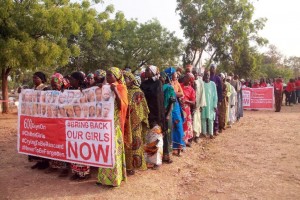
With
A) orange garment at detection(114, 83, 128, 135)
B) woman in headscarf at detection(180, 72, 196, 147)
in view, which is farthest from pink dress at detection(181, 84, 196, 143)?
orange garment at detection(114, 83, 128, 135)

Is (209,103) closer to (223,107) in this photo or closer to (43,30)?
(223,107)

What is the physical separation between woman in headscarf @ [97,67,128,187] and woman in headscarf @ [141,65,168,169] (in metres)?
0.83

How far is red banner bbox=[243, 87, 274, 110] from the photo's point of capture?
1686 cm

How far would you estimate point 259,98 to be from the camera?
17.1 m

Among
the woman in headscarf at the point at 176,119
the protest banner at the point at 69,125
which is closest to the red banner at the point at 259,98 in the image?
the woman in headscarf at the point at 176,119

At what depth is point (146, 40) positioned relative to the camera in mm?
26844

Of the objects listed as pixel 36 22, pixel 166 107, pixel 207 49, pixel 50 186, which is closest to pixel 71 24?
pixel 36 22

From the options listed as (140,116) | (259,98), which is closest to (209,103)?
(140,116)

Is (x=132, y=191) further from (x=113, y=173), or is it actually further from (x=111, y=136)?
(x=111, y=136)

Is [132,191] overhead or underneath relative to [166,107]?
underneath

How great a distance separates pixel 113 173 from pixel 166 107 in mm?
1878

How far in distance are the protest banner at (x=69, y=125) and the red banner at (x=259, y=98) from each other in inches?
537

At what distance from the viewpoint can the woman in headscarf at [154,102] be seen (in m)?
5.47

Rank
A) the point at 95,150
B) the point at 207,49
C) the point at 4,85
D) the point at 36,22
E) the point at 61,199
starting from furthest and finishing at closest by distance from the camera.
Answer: the point at 207,49, the point at 4,85, the point at 36,22, the point at 95,150, the point at 61,199
